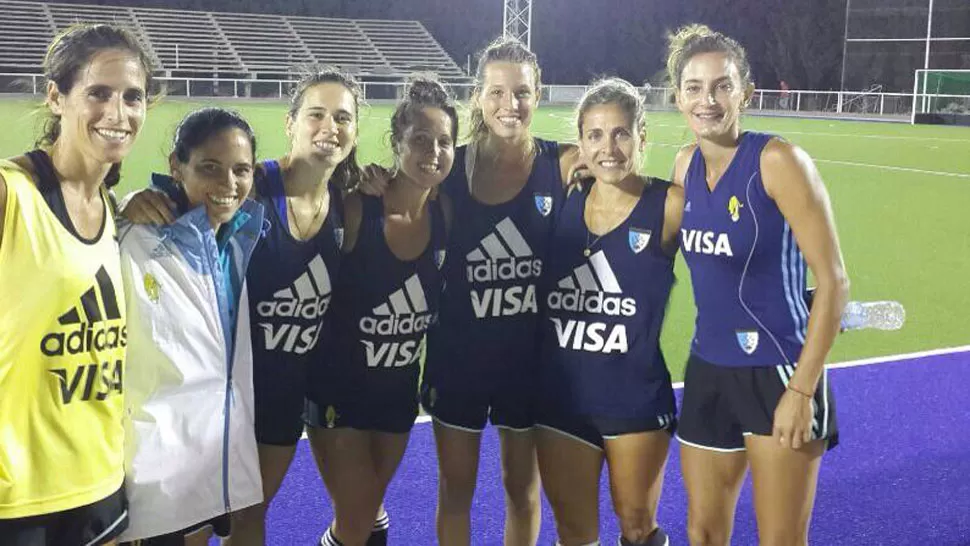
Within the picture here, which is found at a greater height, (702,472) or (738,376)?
(738,376)

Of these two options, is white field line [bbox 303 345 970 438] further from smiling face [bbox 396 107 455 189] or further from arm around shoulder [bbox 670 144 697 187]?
smiling face [bbox 396 107 455 189]

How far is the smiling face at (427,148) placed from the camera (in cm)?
323

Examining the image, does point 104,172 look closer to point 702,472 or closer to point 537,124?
point 702,472

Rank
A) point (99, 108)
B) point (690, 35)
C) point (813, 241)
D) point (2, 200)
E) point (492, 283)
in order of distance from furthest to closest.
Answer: point (492, 283) → point (690, 35) → point (813, 241) → point (99, 108) → point (2, 200)

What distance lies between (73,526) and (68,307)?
534mm

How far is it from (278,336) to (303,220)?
0.38 meters

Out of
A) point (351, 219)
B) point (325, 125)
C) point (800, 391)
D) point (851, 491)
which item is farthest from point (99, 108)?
point (851, 491)

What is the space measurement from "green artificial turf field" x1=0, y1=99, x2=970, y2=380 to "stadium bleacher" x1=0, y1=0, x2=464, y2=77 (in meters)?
9.49

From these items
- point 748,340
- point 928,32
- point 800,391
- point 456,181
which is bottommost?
point 800,391

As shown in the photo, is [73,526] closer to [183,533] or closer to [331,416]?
[183,533]

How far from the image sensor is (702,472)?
10.2ft

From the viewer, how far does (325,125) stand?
312 cm

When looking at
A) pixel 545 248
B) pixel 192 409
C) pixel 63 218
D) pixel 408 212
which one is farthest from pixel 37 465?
pixel 545 248

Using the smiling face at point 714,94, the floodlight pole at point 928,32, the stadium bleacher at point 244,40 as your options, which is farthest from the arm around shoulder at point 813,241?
the stadium bleacher at point 244,40
